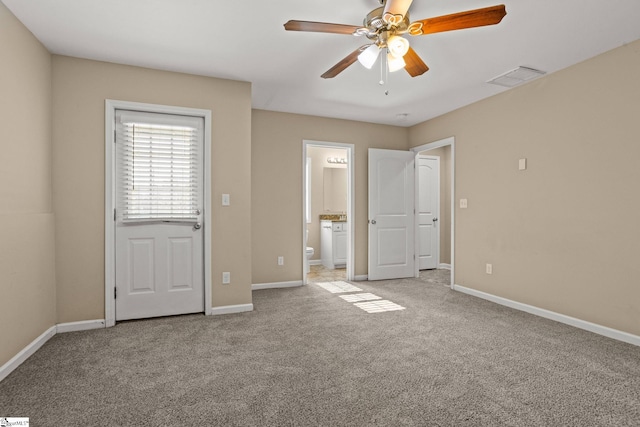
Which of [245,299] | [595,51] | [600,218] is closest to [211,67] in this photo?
[245,299]

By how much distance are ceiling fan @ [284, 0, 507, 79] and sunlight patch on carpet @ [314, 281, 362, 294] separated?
3.03m

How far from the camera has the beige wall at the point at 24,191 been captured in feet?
7.59

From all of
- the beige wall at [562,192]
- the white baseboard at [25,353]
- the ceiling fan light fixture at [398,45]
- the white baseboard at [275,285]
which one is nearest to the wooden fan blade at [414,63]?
the ceiling fan light fixture at [398,45]

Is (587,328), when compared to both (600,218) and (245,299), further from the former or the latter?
(245,299)

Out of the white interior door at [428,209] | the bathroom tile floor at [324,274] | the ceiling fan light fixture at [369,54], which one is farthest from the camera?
the white interior door at [428,209]

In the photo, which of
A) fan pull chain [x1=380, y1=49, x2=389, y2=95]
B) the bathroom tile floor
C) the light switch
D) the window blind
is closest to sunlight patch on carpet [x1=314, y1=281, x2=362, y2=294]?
the bathroom tile floor

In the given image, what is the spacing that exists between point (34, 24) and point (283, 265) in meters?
3.56

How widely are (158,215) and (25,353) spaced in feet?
4.80

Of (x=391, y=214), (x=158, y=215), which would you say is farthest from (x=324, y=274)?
(x=158, y=215)

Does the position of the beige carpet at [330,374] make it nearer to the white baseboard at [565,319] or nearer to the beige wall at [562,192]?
the white baseboard at [565,319]

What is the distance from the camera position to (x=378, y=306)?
3852mm

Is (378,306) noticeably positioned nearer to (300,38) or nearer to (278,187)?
(278,187)

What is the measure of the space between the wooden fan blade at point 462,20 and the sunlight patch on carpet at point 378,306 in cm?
271

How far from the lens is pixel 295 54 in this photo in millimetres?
3043
